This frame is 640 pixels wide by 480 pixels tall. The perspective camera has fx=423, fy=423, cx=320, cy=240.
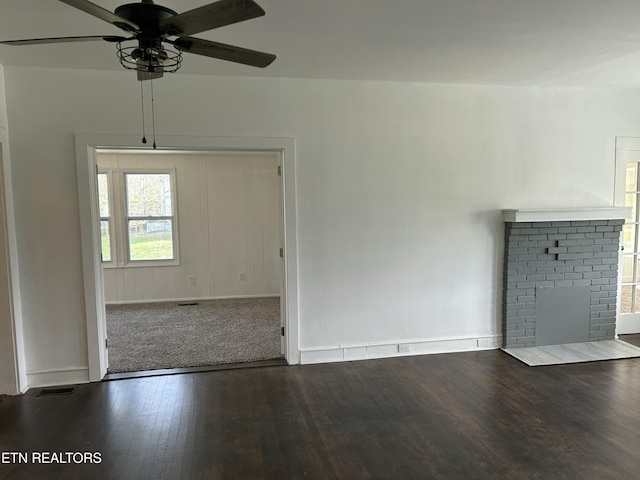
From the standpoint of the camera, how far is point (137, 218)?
6.25 metres

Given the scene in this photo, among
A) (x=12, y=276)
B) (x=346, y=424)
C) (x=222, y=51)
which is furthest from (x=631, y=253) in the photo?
(x=12, y=276)

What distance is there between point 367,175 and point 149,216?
3.87 meters

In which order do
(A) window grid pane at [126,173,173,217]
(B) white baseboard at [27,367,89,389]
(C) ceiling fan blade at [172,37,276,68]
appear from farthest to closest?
(A) window grid pane at [126,173,173,217] → (B) white baseboard at [27,367,89,389] → (C) ceiling fan blade at [172,37,276,68]

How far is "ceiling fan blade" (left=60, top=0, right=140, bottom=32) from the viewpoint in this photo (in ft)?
4.94

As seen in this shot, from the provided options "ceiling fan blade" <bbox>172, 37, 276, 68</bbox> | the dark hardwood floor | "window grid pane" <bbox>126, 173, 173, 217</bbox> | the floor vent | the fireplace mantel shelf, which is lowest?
the dark hardwood floor

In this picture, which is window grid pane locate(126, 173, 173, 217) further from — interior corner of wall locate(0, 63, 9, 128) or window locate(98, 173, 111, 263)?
interior corner of wall locate(0, 63, 9, 128)

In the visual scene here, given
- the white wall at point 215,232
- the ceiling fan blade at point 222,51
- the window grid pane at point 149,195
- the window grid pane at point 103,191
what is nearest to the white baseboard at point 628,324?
the white wall at point 215,232

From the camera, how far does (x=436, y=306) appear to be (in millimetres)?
4035

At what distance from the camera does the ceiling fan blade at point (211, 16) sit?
1.55m

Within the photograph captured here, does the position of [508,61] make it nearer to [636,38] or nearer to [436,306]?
[636,38]

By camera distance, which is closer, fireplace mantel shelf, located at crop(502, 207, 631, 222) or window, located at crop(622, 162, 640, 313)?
fireplace mantel shelf, located at crop(502, 207, 631, 222)

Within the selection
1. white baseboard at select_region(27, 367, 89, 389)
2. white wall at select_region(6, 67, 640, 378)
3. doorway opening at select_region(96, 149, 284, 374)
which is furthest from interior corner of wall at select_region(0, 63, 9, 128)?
doorway opening at select_region(96, 149, 284, 374)

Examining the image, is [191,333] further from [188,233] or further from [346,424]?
[346,424]

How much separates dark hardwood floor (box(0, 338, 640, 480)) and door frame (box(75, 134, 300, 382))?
12.9 inches
